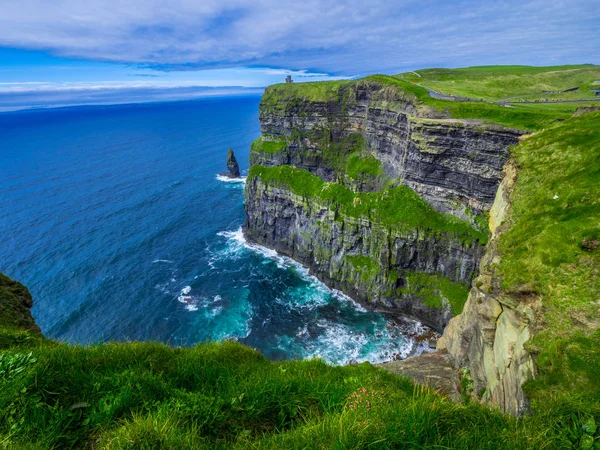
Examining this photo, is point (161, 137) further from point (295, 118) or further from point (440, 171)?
point (440, 171)

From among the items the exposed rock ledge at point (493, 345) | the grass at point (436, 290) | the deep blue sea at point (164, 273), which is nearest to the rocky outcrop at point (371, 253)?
the grass at point (436, 290)

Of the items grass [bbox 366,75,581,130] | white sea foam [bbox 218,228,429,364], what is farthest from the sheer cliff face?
white sea foam [bbox 218,228,429,364]

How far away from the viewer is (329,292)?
5819 cm

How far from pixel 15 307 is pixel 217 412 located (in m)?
13.6

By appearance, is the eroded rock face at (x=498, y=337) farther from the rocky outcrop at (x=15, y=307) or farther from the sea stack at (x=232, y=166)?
the sea stack at (x=232, y=166)

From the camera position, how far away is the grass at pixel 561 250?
13500 millimetres

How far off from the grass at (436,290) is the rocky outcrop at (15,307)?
47.3 meters

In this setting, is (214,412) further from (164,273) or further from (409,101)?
(409,101)

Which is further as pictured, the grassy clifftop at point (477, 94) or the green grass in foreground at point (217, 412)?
the grassy clifftop at point (477, 94)

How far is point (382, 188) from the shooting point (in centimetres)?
6594

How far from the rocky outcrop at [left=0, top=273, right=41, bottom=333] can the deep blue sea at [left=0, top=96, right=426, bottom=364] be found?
14.6m

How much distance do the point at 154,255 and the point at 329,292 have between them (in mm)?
38049

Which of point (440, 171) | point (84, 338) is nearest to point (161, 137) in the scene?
point (84, 338)

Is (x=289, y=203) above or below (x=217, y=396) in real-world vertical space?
below
